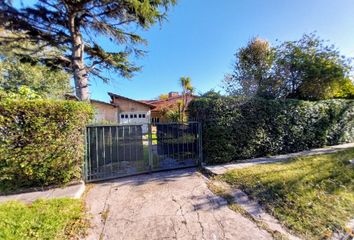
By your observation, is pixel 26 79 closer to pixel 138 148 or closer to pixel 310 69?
pixel 138 148

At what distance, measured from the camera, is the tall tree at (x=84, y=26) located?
7.16 meters

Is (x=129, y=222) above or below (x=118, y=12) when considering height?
below

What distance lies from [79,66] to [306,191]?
9516 mm

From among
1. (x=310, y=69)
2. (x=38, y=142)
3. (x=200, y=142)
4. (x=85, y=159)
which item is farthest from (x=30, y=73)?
(x=310, y=69)

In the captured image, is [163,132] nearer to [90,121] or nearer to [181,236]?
[90,121]

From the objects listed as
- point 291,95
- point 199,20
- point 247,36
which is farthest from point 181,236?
point 247,36

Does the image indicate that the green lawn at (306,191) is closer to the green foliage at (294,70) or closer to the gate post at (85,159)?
the gate post at (85,159)

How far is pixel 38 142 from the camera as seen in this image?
14.5 feet

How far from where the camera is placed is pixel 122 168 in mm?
5602

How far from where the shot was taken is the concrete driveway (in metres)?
2.82

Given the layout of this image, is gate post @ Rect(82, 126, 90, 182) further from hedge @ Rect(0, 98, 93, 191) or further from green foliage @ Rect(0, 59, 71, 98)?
green foliage @ Rect(0, 59, 71, 98)

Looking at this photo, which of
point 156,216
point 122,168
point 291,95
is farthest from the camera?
point 291,95

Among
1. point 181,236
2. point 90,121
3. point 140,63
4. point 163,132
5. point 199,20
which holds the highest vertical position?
point 199,20

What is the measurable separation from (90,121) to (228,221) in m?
4.38
